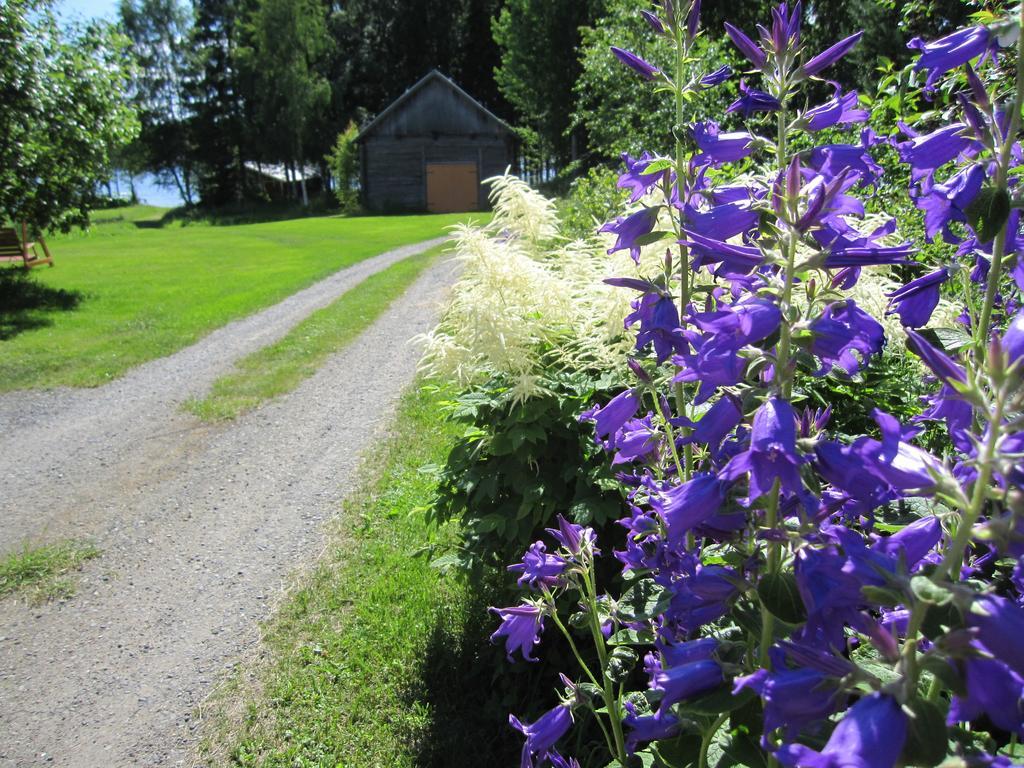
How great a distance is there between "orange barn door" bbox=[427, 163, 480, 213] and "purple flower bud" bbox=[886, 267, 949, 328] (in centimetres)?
3503

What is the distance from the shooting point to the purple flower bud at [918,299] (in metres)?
1.31

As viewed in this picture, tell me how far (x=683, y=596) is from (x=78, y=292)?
52.5ft

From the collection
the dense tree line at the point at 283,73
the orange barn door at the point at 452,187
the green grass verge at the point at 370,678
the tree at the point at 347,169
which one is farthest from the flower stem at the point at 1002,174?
the tree at the point at 347,169

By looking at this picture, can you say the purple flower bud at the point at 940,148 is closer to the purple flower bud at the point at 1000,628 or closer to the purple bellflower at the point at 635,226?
the purple bellflower at the point at 635,226

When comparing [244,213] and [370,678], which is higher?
[244,213]

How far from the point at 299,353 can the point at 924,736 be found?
32.7ft

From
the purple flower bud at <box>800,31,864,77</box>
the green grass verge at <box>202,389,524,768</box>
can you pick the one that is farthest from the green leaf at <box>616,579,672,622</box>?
the green grass verge at <box>202,389,524,768</box>

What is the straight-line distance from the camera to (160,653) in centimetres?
402

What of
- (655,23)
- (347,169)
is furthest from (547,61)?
(655,23)

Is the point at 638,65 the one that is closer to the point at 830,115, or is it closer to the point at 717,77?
the point at 717,77

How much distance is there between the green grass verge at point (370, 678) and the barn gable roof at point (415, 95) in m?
32.1

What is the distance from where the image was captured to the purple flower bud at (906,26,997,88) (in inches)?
51.6

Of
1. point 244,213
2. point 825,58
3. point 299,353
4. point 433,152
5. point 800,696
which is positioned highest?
point 433,152

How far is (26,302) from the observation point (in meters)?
13.3
